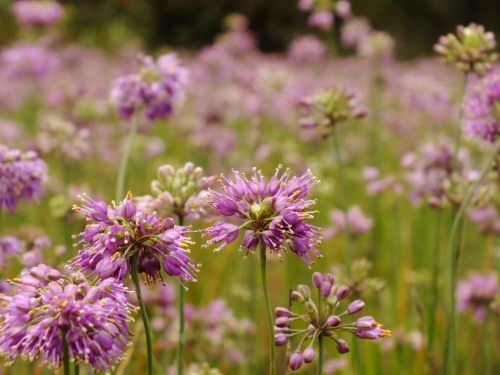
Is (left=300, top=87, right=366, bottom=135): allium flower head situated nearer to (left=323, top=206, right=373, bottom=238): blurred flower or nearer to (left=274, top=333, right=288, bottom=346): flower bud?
(left=323, top=206, right=373, bottom=238): blurred flower

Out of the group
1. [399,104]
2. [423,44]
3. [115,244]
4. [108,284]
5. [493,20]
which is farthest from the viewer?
[493,20]

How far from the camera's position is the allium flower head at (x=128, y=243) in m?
1.64

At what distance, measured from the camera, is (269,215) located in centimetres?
173

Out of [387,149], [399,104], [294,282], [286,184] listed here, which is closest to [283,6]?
[399,104]

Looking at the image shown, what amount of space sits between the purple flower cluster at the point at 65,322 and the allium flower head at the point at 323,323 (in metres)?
0.45

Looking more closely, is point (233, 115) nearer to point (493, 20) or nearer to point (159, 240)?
point (159, 240)

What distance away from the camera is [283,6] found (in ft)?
85.2

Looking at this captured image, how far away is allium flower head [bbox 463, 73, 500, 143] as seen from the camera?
2.52 meters

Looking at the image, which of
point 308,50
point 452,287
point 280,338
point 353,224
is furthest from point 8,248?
point 308,50

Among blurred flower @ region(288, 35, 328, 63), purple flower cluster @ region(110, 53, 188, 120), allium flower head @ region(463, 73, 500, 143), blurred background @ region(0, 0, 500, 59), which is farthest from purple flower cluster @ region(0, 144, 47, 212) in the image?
blurred background @ region(0, 0, 500, 59)

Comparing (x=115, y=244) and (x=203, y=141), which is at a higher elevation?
(x=203, y=141)

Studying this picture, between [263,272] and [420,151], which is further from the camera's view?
[420,151]

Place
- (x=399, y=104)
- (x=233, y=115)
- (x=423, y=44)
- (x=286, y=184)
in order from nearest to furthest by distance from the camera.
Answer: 1. (x=286, y=184)
2. (x=233, y=115)
3. (x=399, y=104)
4. (x=423, y=44)

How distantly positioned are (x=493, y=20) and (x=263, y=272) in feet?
97.8
